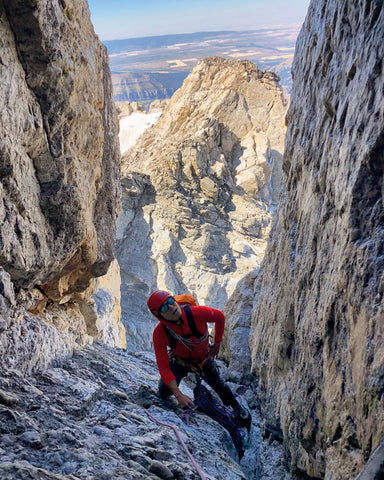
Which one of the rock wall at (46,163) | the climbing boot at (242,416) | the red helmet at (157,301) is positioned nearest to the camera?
the rock wall at (46,163)

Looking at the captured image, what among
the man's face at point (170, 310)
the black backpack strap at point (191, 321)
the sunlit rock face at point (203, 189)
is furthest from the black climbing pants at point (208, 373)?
the sunlit rock face at point (203, 189)

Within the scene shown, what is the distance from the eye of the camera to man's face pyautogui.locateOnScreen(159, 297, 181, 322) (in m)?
3.98

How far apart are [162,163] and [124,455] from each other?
25.8 m

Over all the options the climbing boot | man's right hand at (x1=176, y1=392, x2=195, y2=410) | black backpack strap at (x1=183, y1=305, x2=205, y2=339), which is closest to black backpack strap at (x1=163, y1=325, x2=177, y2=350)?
black backpack strap at (x1=183, y1=305, x2=205, y2=339)

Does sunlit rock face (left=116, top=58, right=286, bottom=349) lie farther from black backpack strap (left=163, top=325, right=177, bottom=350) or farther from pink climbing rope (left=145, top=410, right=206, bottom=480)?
pink climbing rope (left=145, top=410, right=206, bottom=480)

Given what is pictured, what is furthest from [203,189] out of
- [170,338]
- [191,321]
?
[191,321]

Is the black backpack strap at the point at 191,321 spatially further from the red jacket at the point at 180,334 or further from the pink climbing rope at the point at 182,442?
the pink climbing rope at the point at 182,442

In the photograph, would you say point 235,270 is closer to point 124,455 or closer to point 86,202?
point 86,202

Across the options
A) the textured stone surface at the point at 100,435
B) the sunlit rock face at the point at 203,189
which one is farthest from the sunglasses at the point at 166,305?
the sunlit rock face at the point at 203,189

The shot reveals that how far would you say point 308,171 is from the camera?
183 inches

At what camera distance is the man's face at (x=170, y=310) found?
398cm

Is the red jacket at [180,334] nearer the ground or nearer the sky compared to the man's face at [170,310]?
nearer the ground

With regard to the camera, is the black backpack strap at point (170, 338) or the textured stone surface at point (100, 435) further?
the black backpack strap at point (170, 338)

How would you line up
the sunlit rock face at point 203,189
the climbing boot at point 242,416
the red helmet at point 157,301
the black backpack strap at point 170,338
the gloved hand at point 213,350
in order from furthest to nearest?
the sunlit rock face at point 203,189 → the climbing boot at point 242,416 → the gloved hand at point 213,350 → the black backpack strap at point 170,338 → the red helmet at point 157,301
